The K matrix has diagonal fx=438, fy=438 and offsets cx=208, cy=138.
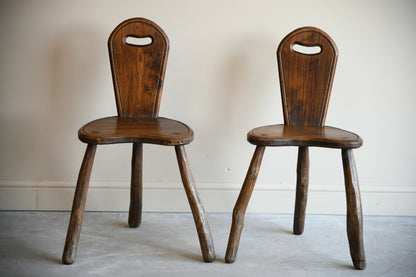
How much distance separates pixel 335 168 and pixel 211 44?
881 millimetres

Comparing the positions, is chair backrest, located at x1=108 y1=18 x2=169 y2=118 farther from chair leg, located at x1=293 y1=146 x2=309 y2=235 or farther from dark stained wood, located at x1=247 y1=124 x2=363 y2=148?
chair leg, located at x1=293 y1=146 x2=309 y2=235

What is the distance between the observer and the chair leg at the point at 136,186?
196 cm

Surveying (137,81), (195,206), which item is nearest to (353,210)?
(195,206)

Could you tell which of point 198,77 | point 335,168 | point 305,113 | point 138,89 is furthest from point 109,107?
point 335,168

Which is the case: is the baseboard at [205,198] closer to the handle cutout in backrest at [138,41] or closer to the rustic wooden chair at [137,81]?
the rustic wooden chair at [137,81]

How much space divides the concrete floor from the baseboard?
45 mm

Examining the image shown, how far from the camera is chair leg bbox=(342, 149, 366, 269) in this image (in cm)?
166

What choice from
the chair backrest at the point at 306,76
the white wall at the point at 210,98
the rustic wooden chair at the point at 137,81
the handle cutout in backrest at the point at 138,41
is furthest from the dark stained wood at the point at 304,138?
the handle cutout in backrest at the point at 138,41

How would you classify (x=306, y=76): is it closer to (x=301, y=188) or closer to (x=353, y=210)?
(x=301, y=188)

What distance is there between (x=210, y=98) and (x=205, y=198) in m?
0.50

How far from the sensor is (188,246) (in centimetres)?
184

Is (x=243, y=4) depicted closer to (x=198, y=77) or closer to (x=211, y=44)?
(x=211, y=44)

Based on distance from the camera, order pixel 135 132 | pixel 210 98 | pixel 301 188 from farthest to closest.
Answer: pixel 210 98, pixel 301 188, pixel 135 132

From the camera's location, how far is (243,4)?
2061mm
